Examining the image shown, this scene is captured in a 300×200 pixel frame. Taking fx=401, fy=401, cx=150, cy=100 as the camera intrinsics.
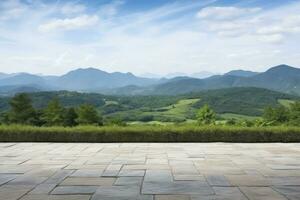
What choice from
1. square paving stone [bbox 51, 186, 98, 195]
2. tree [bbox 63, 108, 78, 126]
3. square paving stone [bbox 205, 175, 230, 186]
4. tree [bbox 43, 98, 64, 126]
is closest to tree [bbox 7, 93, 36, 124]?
tree [bbox 43, 98, 64, 126]

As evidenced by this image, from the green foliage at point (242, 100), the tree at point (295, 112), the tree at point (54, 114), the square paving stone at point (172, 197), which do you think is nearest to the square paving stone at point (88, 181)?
the square paving stone at point (172, 197)

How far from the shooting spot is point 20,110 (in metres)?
44.7

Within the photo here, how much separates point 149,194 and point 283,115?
4299 centimetres

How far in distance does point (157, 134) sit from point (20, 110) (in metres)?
34.2

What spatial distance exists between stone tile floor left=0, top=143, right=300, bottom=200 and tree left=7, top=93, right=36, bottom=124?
113 feet

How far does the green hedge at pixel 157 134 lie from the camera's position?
13727 mm

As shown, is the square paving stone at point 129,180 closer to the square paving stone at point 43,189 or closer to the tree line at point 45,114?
Answer: the square paving stone at point 43,189

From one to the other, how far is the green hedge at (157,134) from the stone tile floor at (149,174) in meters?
2.59

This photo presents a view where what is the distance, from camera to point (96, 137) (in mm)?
13883

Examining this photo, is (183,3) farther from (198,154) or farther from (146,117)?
(146,117)

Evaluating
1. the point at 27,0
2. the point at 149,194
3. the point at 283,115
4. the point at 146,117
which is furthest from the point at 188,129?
the point at 146,117

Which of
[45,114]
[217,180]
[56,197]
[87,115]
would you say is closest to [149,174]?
[217,180]

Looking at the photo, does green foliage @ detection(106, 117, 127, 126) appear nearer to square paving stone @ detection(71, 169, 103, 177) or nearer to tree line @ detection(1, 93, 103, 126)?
square paving stone @ detection(71, 169, 103, 177)

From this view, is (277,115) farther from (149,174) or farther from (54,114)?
(149,174)
